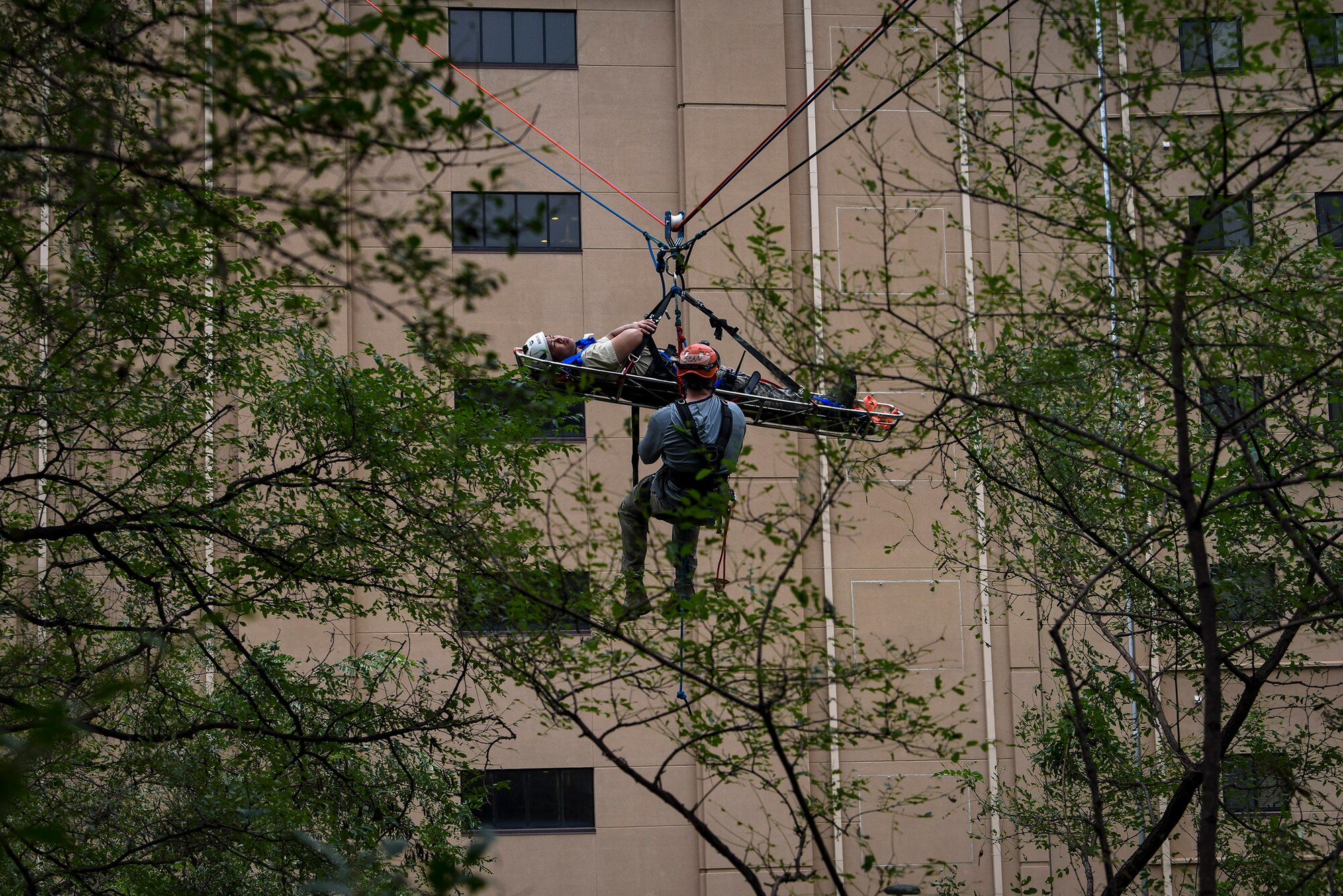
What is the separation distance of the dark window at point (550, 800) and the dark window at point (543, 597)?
10.4 meters

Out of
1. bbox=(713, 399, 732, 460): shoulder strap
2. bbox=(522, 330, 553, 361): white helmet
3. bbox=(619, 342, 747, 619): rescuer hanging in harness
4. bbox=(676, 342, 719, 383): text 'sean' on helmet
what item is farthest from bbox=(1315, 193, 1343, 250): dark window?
bbox=(522, 330, 553, 361): white helmet

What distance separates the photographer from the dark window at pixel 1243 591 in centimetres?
→ 916

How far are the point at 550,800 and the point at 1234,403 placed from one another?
13326mm

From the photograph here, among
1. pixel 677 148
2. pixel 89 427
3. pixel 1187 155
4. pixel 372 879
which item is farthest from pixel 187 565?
pixel 677 148

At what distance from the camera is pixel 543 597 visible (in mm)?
4953

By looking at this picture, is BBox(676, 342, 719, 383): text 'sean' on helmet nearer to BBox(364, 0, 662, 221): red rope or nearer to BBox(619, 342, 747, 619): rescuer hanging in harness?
BBox(619, 342, 747, 619): rescuer hanging in harness

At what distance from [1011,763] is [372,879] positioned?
1155cm

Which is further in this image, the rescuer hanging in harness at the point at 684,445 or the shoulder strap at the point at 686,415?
the rescuer hanging in harness at the point at 684,445

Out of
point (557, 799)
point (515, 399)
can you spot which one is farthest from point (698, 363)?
point (557, 799)

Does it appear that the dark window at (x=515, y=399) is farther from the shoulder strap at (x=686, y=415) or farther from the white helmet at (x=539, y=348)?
the shoulder strap at (x=686, y=415)

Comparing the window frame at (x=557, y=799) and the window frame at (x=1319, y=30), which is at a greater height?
the window frame at (x=1319, y=30)

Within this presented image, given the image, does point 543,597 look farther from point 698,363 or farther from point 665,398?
point 665,398

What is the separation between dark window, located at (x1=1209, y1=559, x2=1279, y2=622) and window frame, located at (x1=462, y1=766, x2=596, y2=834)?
939cm

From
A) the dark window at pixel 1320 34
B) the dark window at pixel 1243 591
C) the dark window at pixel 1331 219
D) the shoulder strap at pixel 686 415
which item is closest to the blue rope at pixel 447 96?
the shoulder strap at pixel 686 415
